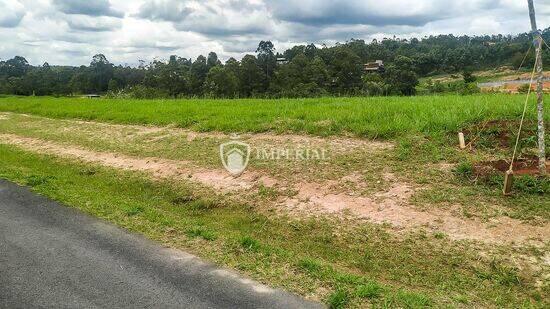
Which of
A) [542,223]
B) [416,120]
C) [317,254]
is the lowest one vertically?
[317,254]

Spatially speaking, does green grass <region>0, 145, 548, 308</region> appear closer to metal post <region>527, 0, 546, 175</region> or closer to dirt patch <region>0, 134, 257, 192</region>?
dirt patch <region>0, 134, 257, 192</region>

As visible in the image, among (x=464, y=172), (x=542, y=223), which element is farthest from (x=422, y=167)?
(x=542, y=223)

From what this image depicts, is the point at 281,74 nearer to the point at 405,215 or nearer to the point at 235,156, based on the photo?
the point at 235,156

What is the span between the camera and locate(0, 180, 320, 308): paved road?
4.00 m

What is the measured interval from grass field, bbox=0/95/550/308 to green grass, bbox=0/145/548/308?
20 mm

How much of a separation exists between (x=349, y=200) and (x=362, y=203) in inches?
9.3

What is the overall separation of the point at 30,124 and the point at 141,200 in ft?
44.3

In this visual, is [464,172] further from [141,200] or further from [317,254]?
[141,200]

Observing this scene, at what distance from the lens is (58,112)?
20.5 metres

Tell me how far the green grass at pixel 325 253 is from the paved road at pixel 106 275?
0.30 meters

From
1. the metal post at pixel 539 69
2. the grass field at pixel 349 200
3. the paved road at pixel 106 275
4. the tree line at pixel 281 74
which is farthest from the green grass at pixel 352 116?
the tree line at pixel 281 74

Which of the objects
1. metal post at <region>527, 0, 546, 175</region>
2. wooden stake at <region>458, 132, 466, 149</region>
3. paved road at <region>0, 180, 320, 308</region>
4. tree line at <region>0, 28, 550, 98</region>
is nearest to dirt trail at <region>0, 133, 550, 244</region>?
metal post at <region>527, 0, 546, 175</region>

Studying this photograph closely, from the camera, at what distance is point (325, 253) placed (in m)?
5.36

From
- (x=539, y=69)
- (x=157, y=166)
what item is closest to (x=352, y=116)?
(x=539, y=69)
